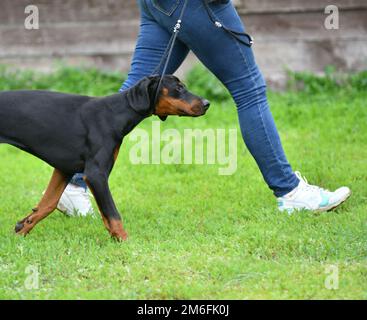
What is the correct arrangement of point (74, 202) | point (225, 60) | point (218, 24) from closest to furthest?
point (218, 24), point (225, 60), point (74, 202)

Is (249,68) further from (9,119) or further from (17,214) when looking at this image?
(17,214)

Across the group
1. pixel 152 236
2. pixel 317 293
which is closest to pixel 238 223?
pixel 152 236

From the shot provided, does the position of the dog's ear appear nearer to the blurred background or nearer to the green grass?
the green grass

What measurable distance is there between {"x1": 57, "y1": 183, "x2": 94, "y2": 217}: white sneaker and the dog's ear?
97 centimetres

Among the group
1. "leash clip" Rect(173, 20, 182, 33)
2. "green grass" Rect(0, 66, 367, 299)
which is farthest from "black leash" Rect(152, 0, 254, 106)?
"green grass" Rect(0, 66, 367, 299)

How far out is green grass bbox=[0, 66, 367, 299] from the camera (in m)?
3.96

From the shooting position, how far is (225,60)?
4.82 meters

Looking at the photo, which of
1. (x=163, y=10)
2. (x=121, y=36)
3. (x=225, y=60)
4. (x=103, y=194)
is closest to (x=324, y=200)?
(x=225, y=60)

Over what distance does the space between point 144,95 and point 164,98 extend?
121mm

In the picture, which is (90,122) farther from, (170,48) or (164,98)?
(170,48)

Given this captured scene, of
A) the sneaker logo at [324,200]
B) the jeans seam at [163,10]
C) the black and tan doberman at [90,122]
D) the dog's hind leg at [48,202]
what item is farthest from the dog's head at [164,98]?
the sneaker logo at [324,200]

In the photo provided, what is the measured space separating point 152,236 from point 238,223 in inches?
24.1

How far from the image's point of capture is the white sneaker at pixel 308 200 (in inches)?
201

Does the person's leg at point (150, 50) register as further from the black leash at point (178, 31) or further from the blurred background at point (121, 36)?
the blurred background at point (121, 36)
